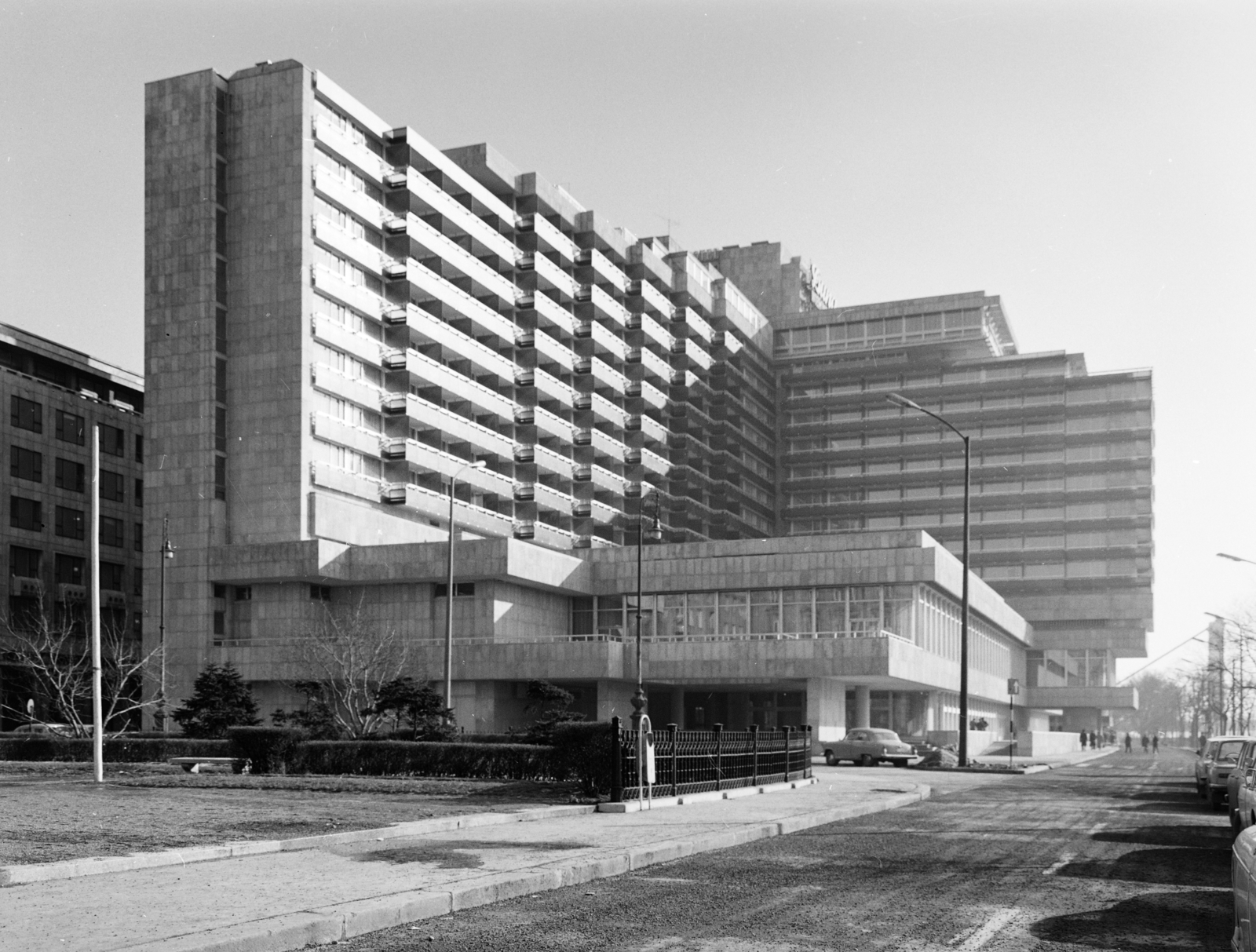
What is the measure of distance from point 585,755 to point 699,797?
6.85ft

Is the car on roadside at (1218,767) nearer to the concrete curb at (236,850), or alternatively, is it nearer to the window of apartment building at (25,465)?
the concrete curb at (236,850)

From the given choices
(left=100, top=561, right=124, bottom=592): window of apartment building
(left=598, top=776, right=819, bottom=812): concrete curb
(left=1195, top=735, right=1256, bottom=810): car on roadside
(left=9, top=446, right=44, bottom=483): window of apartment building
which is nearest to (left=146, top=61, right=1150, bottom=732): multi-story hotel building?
(left=9, top=446, right=44, bottom=483): window of apartment building

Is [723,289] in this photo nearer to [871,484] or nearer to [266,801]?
[871,484]

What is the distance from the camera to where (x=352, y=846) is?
1494 centimetres

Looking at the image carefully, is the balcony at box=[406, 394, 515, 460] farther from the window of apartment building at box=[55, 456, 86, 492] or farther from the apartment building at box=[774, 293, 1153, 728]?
the apartment building at box=[774, 293, 1153, 728]

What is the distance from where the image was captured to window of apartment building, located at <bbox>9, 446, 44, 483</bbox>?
78.9 meters

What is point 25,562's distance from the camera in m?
79.2

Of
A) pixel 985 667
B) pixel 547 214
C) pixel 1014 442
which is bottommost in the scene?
pixel 985 667

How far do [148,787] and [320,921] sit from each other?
18318 mm

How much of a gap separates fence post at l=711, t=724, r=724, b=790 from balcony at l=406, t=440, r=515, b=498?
181 ft

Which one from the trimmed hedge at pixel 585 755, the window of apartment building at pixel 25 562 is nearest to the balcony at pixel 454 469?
the window of apartment building at pixel 25 562

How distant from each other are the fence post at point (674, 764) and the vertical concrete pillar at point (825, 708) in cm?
4044

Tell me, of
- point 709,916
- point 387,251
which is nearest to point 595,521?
point 387,251

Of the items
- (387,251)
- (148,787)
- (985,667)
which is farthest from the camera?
(985,667)
